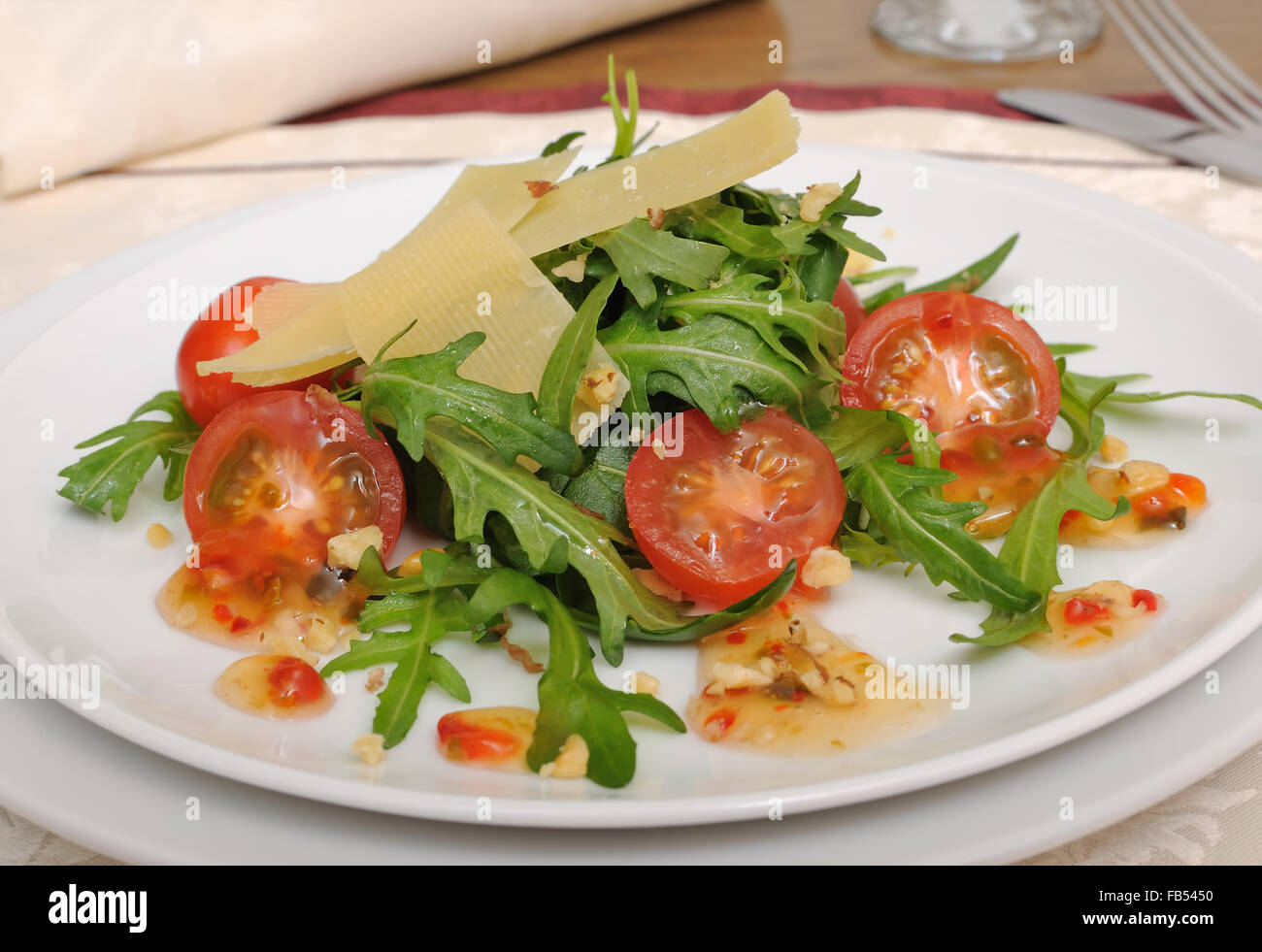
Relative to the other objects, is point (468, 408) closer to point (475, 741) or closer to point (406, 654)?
point (406, 654)

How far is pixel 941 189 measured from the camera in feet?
10.8

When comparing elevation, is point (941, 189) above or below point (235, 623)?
above

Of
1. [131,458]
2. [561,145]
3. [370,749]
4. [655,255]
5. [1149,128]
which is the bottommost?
[370,749]

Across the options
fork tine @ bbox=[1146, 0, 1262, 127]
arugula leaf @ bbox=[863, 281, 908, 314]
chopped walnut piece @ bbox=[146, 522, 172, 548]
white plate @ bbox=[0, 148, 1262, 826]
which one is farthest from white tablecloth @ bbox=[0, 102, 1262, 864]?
chopped walnut piece @ bbox=[146, 522, 172, 548]

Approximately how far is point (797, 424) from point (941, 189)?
1337 millimetres

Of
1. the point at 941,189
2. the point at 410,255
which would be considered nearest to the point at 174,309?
the point at 410,255

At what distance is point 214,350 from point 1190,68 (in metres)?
3.41

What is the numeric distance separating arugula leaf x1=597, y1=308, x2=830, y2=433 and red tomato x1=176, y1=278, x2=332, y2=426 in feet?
2.27

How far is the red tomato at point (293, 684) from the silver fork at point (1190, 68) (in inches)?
133

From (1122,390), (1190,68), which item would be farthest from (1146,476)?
(1190,68)

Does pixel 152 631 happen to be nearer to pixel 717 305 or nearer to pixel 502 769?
pixel 502 769

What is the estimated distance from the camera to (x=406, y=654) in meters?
1.94

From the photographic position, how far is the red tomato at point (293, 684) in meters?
1.87

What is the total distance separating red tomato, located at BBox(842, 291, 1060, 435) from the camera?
93.8 inches
